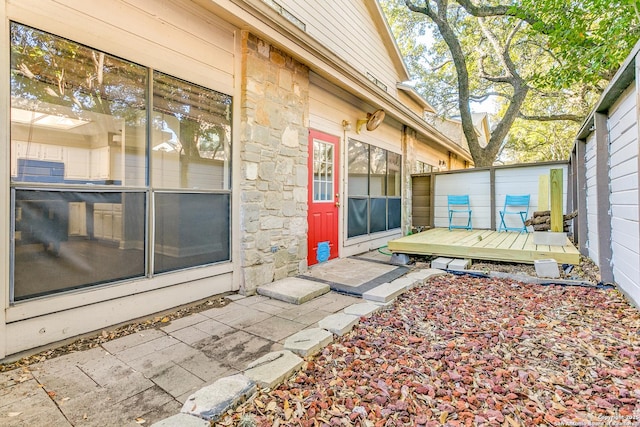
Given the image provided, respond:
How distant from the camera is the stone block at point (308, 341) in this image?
6.72 feet

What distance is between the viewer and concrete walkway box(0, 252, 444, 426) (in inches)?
59.4

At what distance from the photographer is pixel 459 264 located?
4062 millimetres

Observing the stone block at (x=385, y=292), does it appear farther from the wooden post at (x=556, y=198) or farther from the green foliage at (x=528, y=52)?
the green foliage at (x=528, y=52)

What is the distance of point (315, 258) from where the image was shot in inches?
180

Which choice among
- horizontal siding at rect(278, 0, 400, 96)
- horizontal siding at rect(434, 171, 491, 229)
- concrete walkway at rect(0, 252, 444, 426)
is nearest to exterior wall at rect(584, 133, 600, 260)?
horizontal siding at rect(434, 171, 491, 229)

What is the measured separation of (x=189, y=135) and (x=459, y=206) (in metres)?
5.78

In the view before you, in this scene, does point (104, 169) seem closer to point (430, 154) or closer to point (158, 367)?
point (158, 367)

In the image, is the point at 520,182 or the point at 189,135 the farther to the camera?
the point at 520,182

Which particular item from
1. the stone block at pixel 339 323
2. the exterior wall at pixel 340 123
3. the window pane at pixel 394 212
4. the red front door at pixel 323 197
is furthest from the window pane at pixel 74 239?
the window pane at pixel 394 212

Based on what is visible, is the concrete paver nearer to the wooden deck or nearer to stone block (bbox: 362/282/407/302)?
stone block (bbox: 362/282/407/302)

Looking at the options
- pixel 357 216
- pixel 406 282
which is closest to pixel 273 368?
pixel 406 282

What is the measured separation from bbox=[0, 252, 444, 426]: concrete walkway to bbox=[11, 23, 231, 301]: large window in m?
0.55

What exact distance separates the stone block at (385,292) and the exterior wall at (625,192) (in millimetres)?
1842

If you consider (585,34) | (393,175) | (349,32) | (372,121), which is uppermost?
(349,32)
